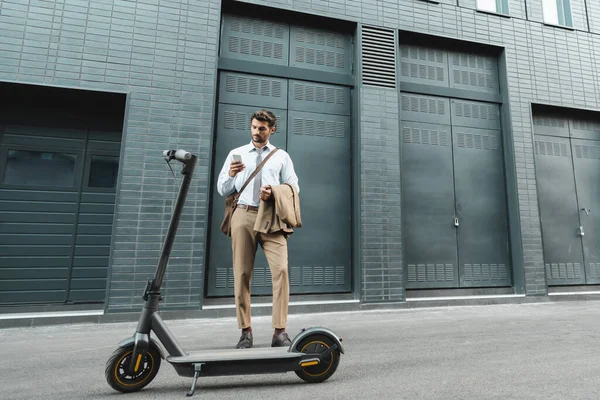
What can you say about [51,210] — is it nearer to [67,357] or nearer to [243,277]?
[67,357]

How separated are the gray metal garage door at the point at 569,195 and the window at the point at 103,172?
7949 mm

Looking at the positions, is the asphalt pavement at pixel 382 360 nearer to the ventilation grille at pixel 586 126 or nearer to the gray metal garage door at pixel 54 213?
the gray metal garage door at pixel 54 213

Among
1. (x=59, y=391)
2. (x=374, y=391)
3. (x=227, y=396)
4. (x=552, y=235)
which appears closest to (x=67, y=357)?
(x=59, y=391)

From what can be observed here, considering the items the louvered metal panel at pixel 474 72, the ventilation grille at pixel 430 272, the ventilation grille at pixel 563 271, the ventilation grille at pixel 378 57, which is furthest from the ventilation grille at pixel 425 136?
the ventilation grille at pixel 563 271

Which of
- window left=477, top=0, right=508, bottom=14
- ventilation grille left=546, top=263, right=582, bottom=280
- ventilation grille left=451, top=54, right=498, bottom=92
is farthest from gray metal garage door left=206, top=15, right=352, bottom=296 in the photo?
ventilation grille left=546, top=263, right=582, bottom=280

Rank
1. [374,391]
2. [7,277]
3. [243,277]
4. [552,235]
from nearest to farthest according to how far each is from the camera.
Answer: [374,391] → [243,277] → [7,277] → [552,235]

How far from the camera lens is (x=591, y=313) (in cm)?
442

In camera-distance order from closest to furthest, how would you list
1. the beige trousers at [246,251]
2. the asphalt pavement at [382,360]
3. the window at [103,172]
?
the asphalt pavement at [382,360] → the beige trousers at [246,251] → the window at [103,172]

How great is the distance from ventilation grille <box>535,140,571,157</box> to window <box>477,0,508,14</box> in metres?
2.88

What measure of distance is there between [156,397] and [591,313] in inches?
222

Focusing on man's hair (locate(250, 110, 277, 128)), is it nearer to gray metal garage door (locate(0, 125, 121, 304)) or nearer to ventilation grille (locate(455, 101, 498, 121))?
gray metal garage door (locate(0, 125, 121, 304))

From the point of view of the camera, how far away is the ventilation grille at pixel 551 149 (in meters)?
6.64

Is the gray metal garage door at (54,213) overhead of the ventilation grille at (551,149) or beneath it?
beneath

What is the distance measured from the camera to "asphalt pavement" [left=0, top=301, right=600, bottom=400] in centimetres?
167
